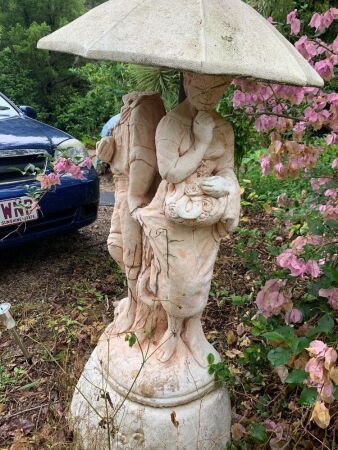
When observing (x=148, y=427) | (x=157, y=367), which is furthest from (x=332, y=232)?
(x=148, y=427)

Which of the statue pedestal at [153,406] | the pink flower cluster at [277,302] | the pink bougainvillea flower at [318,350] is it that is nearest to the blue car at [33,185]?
the statue pedestal at [153,406]

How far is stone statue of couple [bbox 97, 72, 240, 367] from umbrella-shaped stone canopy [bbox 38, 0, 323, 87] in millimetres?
251

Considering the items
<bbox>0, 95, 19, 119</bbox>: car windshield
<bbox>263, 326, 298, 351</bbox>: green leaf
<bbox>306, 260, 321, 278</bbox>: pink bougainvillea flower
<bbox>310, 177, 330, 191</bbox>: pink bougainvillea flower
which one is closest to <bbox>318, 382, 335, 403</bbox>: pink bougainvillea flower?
<bbox>263, 326, 298, 351</bbox>: green leaf

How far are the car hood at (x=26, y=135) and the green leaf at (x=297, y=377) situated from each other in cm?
249

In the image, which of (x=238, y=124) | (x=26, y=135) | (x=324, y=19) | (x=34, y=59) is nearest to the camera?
(x=324, y=19)

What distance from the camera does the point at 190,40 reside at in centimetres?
127

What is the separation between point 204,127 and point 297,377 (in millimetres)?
897

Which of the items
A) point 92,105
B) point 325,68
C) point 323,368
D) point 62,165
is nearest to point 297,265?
point 323,368

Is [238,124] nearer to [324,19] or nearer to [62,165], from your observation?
[324,19]

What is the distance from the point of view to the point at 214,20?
1.34m

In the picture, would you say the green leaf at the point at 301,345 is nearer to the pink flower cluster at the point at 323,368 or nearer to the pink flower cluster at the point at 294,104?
the pink flower cluster at the point at 323,368

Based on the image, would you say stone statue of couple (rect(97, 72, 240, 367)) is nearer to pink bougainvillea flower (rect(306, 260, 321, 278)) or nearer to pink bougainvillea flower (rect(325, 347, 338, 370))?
pink bougainvillea flower (rect(306, 260, 321, 278))

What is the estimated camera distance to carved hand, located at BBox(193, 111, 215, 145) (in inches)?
64.4

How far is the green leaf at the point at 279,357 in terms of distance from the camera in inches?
62.8
